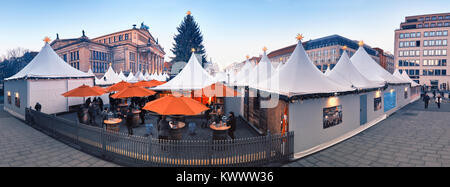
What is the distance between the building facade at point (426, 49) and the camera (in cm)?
5588

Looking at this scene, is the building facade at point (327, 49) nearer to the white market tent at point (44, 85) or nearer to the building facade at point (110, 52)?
the building facade at point (110, 52)

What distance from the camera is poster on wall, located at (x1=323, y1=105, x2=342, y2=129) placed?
8344 millimetres

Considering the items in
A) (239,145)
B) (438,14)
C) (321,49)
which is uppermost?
(438,14)

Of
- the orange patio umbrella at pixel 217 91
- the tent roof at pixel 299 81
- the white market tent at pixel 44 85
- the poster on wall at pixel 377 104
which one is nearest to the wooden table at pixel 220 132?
the tent roof at pixel 299 81

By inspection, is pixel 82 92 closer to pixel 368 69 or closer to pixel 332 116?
pixel 332 116

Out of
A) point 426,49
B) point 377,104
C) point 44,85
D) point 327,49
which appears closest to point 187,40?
point 44,85

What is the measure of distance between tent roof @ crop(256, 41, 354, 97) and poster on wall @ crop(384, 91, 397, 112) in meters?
10.0

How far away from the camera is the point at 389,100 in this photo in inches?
641

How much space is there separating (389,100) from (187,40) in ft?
105

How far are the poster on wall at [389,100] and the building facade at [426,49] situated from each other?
186ft
